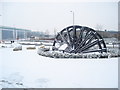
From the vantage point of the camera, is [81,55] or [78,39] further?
[78,39]

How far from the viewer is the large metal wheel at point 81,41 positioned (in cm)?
716

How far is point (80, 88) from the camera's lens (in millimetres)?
3059

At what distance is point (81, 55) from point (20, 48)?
4441 mm

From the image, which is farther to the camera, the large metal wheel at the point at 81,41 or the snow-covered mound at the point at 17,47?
the snow-covered mound at the point at 17,47

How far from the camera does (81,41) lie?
7.36 meters

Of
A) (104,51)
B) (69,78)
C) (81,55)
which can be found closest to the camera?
(69,78)

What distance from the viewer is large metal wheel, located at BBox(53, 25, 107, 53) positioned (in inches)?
282

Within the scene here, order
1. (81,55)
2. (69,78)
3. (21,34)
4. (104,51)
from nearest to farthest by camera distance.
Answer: (69,78) → (81,55) → (104,51) → (21,34)

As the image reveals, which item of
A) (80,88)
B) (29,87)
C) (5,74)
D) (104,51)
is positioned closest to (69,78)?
(80,88)

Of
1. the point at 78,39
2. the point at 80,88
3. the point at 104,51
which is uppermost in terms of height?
the point at 78,39

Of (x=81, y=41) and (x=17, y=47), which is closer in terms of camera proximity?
(x=81, y=41)

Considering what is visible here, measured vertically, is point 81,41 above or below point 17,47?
above

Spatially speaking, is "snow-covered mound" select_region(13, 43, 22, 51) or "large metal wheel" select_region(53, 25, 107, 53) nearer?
"large metal wheel" select_region(53, 25, 107, 53)

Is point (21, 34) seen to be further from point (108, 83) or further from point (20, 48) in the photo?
point (108, 83)
